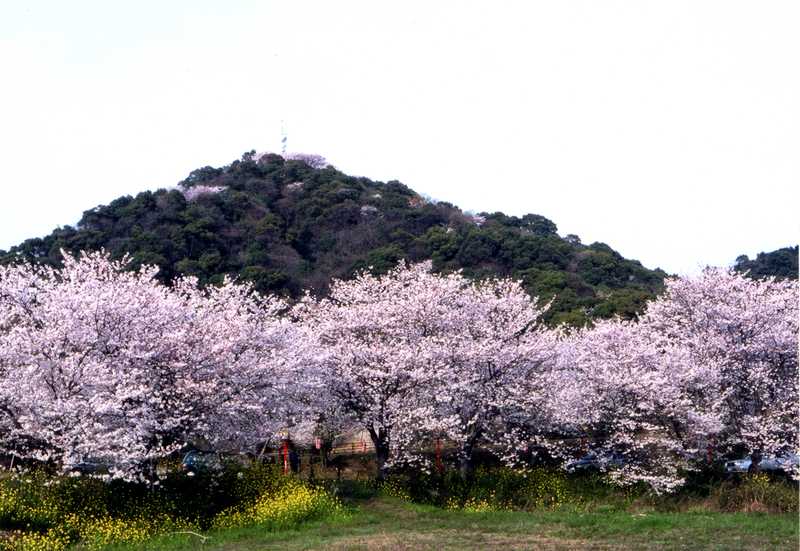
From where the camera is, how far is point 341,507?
1923 cm

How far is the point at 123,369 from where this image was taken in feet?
58.5

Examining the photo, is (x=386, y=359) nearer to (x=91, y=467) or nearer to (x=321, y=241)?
(x=91, y=467)

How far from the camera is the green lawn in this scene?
14.9 meters

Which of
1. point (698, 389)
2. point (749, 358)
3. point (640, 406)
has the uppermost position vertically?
point (749, 358)

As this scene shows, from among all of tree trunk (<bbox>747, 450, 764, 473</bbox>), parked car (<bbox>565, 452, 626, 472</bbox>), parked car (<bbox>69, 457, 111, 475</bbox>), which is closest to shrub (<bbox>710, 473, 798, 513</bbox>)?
tree trunk (<bbox>747, 450, 764, 473</bbox>)

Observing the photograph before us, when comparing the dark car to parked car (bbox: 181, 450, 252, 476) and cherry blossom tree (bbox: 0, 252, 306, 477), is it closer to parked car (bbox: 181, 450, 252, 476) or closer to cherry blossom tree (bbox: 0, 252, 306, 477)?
parked car (bbox: 181, 450, 252, 476)

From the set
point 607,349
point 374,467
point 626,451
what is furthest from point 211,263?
point 626,451

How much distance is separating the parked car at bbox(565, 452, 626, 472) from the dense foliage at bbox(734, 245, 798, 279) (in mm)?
35703

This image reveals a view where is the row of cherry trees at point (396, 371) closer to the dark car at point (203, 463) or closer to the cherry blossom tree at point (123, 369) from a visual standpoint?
the cherry blossom tree at point (123, 369)

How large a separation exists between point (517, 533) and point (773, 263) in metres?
49.5

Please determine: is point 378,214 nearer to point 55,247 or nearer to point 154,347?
point 55,247

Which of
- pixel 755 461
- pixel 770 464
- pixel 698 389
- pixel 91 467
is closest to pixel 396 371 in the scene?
pixel 91 467

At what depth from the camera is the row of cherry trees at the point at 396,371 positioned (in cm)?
1745

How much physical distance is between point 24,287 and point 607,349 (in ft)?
62.0
